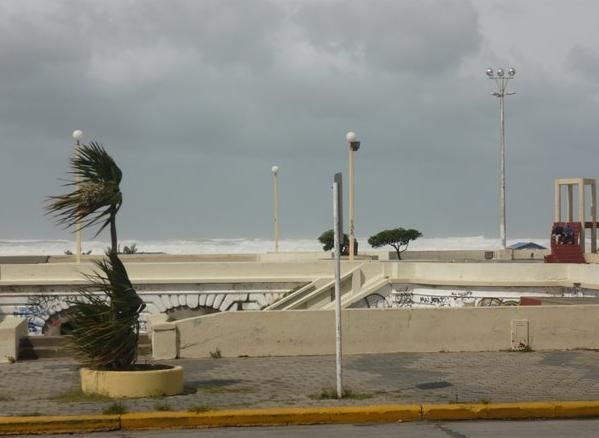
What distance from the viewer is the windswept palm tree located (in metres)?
13.7

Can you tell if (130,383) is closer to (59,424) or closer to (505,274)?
(59,424)

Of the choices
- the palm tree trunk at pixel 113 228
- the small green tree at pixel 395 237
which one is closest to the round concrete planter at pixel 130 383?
the palm tree trunk at pixel 113 228

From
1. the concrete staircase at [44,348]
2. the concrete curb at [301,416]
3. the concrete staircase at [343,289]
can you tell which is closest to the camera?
the concrete curb at [301,416]

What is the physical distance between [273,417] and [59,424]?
264 cm

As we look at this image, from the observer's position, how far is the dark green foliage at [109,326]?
44.9ft

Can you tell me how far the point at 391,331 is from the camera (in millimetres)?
18859

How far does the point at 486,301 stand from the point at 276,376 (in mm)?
13869

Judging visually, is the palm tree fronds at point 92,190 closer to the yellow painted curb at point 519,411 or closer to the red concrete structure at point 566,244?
the yellow painted curb at point 519,411

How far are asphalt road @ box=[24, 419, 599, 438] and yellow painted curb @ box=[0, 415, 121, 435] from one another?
15 centimetres

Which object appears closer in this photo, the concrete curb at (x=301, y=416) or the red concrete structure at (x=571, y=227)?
the concrete curb at (x=301, y=416)

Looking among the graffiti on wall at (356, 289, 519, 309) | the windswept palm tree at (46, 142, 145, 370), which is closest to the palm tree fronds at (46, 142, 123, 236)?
the windswept palm tree at (46, 142, 145, 370)

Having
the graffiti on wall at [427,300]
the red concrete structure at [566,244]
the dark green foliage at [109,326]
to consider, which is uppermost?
the red concrete structure at [566,244]

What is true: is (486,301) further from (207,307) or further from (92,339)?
(92,339)

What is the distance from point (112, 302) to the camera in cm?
1379
